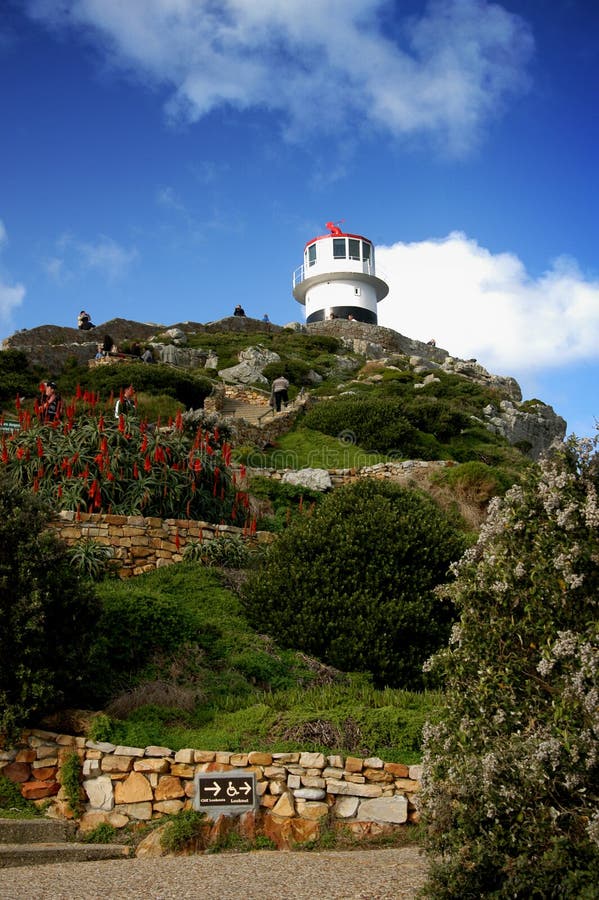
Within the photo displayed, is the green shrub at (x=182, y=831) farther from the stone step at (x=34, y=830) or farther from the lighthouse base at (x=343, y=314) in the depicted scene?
the lighthouse base at (x=343, y=314)

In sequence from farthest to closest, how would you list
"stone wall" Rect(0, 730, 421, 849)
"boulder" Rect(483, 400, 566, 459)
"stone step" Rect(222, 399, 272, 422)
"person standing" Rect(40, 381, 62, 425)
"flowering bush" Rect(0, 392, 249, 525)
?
"boulder" Rect(483, 400, 566, 459) < "stone step" Rect(222, 399, 272, 422) < "person standing" Rect(40, 381, 62, 425) < "flowering bush" Rect(0, 392, 249, 525) < "stone wall" Rect(0, 730, 421, 849)

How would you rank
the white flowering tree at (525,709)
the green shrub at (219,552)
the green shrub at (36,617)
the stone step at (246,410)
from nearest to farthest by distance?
the white flowering tree at (525,709) < the green shrub at (36,617) < the green shrub at (219,552) < the stone step at (246,410)

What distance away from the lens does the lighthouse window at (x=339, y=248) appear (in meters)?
51.2

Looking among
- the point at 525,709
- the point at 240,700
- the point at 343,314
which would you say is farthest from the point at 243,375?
the point at 525,709

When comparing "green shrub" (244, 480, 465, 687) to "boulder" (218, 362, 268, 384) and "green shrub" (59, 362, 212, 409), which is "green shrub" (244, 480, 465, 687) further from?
"boulder" (218, 362, 268, 384)

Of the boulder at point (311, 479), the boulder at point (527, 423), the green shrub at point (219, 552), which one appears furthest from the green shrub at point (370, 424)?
the green shrub at point (219, 552)

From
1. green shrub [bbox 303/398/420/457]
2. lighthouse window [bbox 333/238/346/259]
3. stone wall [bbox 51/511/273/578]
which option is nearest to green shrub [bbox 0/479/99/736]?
stone wall [bbox 51/511/273/578]

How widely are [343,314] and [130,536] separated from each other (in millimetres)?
40020

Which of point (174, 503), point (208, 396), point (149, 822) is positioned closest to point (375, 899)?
point (149, 822)

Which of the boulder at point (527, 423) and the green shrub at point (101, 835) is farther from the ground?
the boulder at point (527, 423)

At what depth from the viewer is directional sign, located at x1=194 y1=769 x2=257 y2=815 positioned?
743 centimetres

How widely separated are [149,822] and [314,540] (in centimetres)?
491

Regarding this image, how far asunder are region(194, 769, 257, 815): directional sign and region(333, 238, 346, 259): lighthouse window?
46.0 meters

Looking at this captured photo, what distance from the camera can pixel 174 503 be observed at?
14.2 metres
